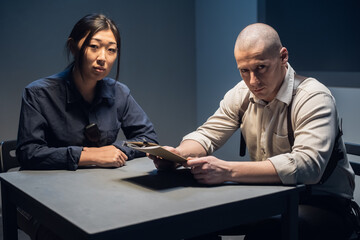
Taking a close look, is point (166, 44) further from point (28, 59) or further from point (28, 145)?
point (28, 145)

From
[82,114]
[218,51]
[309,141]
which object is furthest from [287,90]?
[218,51]

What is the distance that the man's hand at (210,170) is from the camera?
177 cm

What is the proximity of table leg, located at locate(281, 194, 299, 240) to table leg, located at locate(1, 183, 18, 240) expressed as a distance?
1.13 metres

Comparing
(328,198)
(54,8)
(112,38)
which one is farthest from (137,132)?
(54,8)

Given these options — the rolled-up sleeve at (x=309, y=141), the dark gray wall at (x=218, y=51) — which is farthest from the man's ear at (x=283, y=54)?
the dark gray wall at (x=218, y=51)

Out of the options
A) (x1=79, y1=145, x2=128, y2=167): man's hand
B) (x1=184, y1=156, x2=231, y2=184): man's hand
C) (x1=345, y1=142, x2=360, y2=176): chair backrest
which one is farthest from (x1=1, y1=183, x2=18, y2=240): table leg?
(x1=345, y1=142, x2=360, y2=176): chair backrest

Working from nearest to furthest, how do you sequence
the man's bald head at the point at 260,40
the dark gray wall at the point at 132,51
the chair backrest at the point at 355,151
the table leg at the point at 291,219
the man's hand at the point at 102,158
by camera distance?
the table leg at the point at 291,219 → the man's bald head at the point at 260,40 → the man's hand at the point at 102,158 → the chair backrest at the point at 355,151 → the dark gray wall at the point at 132,51

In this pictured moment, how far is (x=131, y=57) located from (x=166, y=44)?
382 millimetres

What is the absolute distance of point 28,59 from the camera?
12.3 ft

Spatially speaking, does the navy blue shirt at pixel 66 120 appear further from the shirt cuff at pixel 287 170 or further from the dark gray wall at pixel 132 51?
the dark gray wall at pixel 132 51

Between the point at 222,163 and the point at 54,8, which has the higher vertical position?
the point at 54,8

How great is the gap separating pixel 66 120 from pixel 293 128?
1069mm

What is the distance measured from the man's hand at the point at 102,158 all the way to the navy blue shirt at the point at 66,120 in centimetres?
3

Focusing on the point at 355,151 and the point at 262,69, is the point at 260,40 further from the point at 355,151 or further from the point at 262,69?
the point at 355,151
